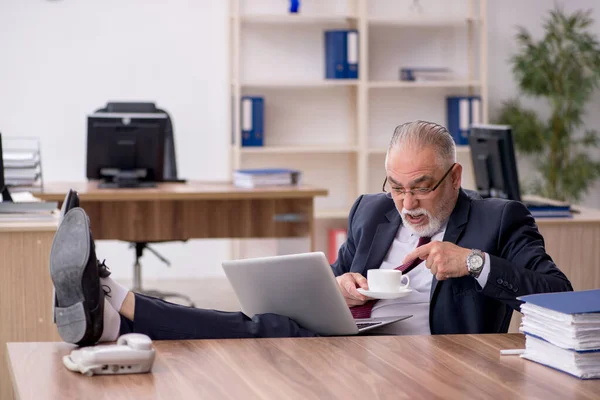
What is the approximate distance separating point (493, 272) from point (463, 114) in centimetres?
426

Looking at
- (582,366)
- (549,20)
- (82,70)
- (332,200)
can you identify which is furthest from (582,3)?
(582,366)

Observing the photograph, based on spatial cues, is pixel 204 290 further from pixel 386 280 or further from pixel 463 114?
pixel 386 280

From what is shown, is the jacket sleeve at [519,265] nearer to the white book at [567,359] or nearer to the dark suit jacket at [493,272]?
the dark suit jacket at [493,272]

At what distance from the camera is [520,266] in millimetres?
2256

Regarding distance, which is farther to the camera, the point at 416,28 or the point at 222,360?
the point at 416,28

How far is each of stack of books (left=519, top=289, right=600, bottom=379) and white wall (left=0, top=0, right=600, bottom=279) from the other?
4.74 meters

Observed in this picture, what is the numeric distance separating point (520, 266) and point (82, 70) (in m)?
4.54

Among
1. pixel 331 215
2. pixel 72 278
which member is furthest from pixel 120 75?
pixel 72 278

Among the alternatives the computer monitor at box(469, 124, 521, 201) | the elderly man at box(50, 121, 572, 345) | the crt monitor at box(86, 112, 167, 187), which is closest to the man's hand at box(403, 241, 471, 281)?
the elderly man at box(50, 121, 572, 345)

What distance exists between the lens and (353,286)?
7.52 ft

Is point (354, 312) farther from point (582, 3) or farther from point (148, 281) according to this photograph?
point (582, 3)

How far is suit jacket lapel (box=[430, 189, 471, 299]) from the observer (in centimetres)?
237

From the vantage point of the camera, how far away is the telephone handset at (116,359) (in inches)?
63.6

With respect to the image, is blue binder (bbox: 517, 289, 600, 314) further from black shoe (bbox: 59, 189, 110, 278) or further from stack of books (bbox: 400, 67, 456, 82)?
stack of books (bbox: 400, 67, 456, 82)
